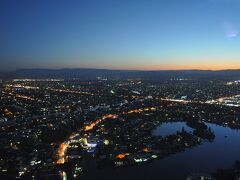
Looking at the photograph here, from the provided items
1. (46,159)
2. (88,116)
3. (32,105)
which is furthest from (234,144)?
(32,105)

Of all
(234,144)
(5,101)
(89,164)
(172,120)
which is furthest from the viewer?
(5,101)

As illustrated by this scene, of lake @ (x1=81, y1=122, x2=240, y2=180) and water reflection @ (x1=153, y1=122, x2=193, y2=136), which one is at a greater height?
water reflection @ (x1=153, y1=122, x2=193, y2=136)

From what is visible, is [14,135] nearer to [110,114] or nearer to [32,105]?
[110,114]

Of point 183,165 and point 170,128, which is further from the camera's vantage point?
point 170,128

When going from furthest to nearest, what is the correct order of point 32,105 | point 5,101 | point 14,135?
point 5,101 < point 32,105 < point 14,135

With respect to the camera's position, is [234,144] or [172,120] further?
[172,120]

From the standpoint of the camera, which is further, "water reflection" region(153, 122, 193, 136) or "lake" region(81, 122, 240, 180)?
"water reflection" region(153, 122, 193, 136)

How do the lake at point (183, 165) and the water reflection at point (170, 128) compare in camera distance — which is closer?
the lake at point (183, 165)

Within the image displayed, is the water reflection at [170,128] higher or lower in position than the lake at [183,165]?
higher

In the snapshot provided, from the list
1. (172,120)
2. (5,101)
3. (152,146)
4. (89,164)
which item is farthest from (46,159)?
(5,101)
